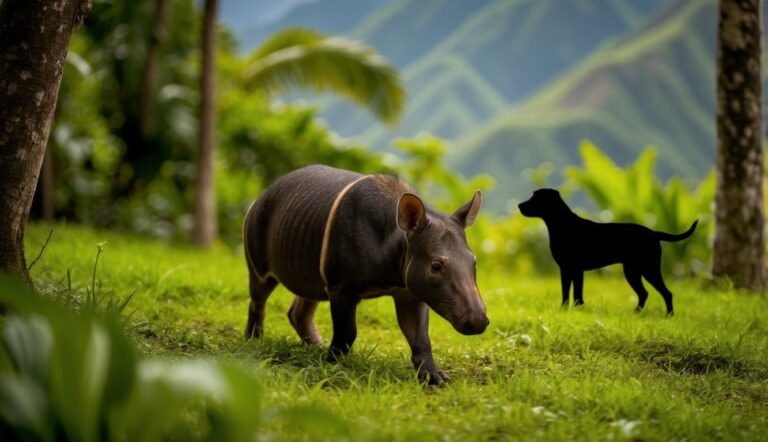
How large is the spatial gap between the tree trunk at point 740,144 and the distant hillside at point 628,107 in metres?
38.9

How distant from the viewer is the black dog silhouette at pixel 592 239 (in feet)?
20.5

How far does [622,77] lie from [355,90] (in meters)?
41.9

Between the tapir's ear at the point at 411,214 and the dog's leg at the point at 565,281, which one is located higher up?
the tapir's ear at the point at 411,214

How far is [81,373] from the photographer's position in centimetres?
320

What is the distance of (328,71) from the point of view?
639 inches

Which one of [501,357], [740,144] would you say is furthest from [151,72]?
[501,357]

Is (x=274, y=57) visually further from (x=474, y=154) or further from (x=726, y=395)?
(x=474, y=154)

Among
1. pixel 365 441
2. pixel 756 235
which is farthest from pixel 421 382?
pixel 756 235

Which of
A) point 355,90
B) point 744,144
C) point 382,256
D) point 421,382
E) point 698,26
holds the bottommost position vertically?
point 421,382

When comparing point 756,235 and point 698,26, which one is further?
point 698,26

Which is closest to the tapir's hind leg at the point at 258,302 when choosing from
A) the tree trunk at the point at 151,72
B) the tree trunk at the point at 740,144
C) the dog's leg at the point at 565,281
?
the dog's leg at the point at 565,281

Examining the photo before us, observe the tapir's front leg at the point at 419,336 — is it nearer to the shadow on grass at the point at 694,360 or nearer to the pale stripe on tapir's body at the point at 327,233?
the pale stripe on tapir's body at the point at 327,233

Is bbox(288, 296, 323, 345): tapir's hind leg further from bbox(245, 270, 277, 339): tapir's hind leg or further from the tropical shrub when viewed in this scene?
the tropical shrub

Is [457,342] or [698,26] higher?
[698,26]
